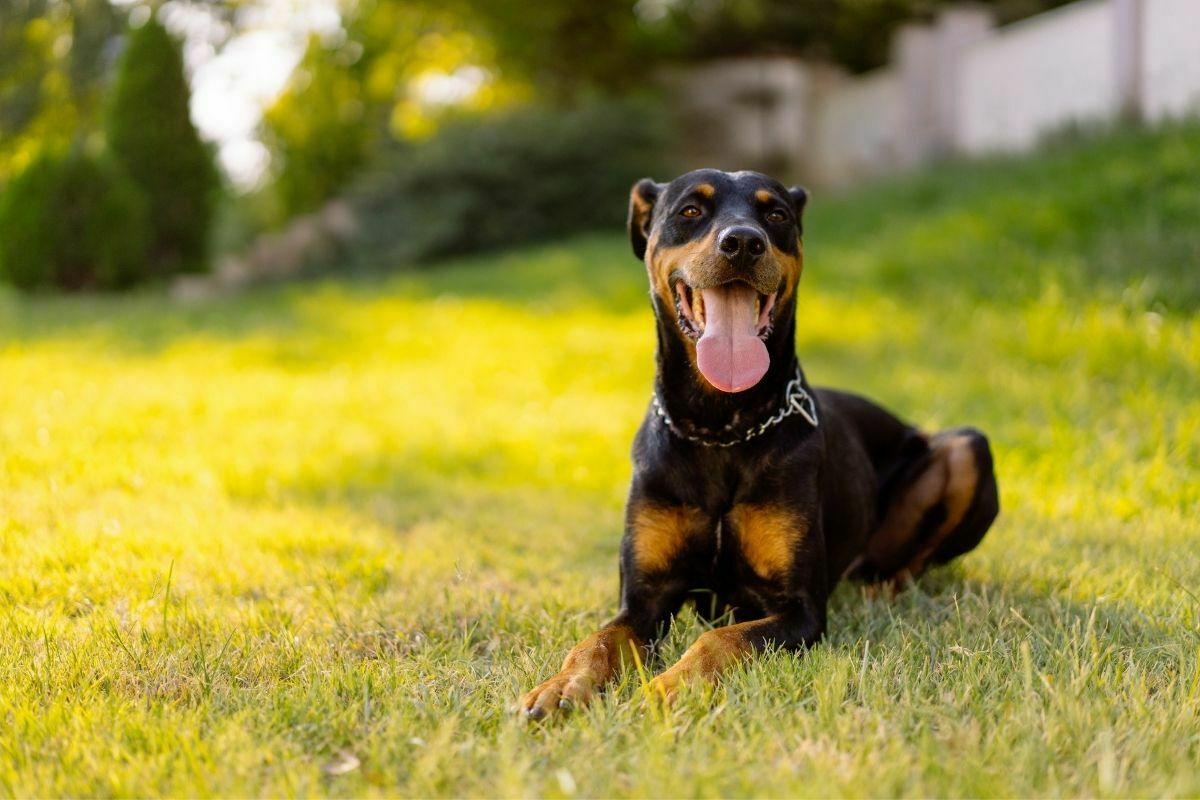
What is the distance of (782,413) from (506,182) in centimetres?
1568

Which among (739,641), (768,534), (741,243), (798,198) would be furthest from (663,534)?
(798,198)

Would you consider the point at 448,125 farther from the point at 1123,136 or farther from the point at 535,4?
the point at 1123,136

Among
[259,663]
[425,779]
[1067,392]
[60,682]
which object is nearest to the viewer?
[425,779]

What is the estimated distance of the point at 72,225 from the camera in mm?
15367

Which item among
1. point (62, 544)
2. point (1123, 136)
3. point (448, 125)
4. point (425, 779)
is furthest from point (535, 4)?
point (425, 779)

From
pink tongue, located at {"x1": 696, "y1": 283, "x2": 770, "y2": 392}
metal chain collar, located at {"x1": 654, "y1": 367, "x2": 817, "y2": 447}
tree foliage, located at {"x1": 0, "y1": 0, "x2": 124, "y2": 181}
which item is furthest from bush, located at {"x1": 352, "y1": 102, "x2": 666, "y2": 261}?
pink tongue, located at {"x1": 696, "y1": 283, "x2": 770, "y2": 392}

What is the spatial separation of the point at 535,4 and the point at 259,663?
788 inches

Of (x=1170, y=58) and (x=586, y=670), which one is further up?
(x=1170, y=58)

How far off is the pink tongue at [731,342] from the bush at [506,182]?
15.1 m

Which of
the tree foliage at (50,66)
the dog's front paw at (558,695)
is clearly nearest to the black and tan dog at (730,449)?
the dog's front paw at (558,695)

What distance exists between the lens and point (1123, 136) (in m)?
10.5

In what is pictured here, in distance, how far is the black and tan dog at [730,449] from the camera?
336 cm

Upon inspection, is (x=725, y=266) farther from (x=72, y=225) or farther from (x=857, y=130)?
(x=857, y=130)

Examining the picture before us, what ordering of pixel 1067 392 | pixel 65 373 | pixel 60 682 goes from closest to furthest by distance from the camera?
1. pixel 60 682
2. pixel 1067 392
3. pixel 65 373
